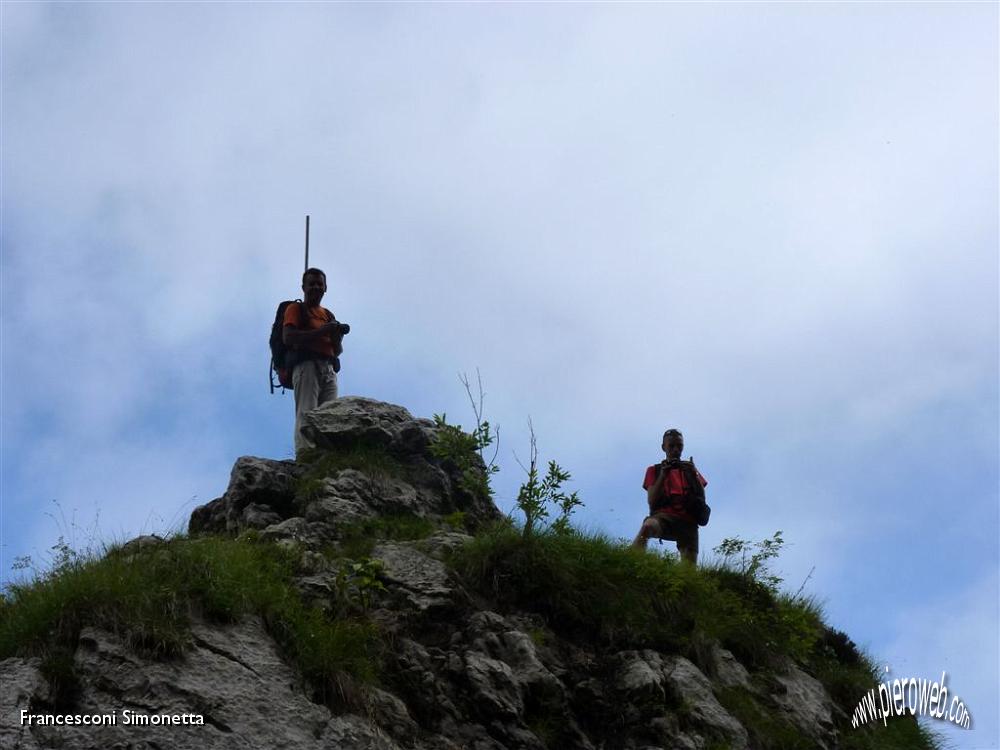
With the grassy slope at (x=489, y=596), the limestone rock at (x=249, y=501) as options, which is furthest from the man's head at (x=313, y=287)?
the grassy slope at (x=489, y=596)

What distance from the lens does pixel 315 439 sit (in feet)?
48.9

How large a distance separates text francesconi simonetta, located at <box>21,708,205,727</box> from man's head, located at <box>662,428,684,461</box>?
301 inches

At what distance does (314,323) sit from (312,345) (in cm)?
32

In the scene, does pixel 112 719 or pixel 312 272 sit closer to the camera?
pixel 112 719

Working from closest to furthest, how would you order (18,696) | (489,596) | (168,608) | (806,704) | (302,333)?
1. (18,696)
2. (168,608)
3. (489,596)
4. (806,704)
5. (302,333)

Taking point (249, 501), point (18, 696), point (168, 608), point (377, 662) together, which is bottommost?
point (18, 696)

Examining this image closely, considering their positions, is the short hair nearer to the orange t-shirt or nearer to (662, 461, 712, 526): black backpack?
the orange t-shirt

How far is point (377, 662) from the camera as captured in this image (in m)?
10.3

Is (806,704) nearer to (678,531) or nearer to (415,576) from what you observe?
(678,531)

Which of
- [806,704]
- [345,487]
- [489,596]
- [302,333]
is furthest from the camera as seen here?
[302,333]

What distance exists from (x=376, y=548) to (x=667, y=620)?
118 inches

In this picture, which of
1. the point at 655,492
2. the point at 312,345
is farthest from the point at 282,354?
the point at 655,492

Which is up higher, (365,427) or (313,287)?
(313,287)

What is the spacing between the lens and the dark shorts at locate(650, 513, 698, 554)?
1467cm
